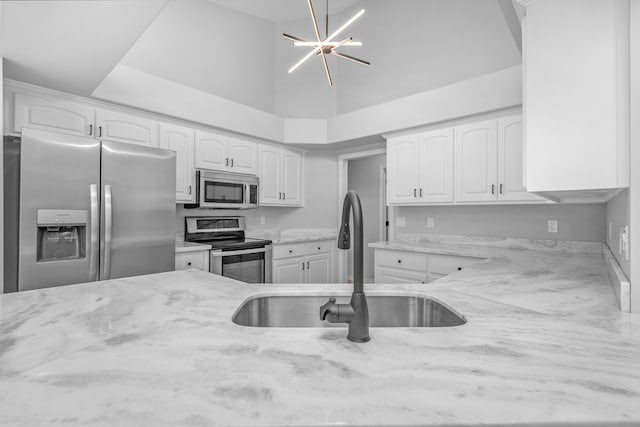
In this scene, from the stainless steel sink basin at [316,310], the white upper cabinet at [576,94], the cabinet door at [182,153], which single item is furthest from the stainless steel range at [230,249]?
the white upper cabinet at [576,94]

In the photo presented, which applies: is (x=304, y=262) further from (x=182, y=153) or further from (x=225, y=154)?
(x=182, y=153)

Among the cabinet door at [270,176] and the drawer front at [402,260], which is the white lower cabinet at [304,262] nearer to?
the cabinet door at [270,176]

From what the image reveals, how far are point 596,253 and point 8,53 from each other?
4.31m

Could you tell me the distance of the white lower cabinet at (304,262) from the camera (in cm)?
370

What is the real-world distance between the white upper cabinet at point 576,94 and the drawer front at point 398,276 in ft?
6.39

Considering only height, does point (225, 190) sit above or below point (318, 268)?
above

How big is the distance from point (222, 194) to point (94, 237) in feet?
4.68

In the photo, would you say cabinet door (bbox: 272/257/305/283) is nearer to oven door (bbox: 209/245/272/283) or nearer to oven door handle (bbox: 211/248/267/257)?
oven door (bbox: 209/245/272/283)

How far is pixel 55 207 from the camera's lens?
2.01 metres

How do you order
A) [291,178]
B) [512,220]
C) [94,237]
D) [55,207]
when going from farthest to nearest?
[291,178], [512,220], [94,237], [55,207]

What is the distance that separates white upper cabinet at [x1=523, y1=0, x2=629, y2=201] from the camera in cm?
100

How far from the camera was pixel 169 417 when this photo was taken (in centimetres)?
44

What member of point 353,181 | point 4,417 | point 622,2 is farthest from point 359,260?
point 353,181

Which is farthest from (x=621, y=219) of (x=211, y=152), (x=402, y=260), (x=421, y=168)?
(x=211, y=152)
